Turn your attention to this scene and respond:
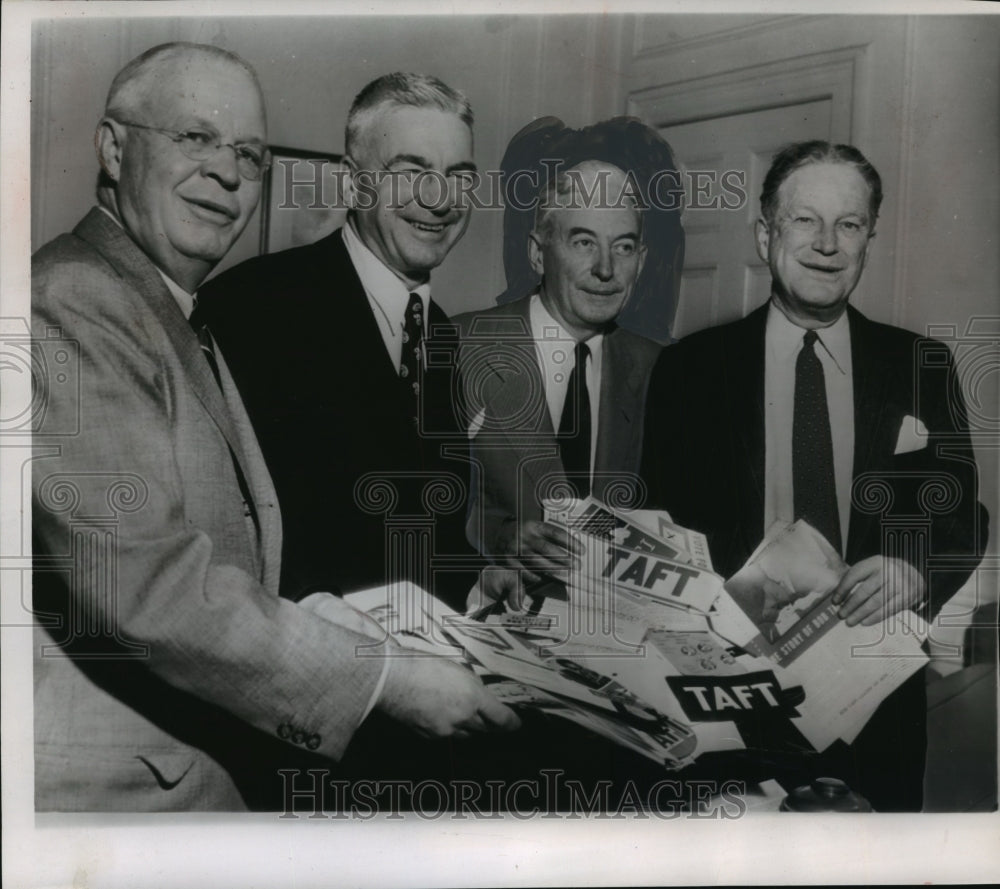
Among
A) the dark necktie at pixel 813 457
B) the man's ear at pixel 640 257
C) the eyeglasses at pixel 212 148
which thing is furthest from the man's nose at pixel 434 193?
the dark necktie at pixel 813 457

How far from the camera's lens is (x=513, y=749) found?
296 cm

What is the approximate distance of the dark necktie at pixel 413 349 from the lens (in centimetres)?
293

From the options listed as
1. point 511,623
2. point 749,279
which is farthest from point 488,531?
point 749,279

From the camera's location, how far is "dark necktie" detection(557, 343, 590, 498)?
2.97 metres

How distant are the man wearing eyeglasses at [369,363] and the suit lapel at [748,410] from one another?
78 centimetres

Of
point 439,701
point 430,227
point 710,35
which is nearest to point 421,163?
point 430,227

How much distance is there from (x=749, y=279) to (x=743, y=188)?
0.83 feet

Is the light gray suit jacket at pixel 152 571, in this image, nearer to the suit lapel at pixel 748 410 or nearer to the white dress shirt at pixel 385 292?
the white dress shirt at pixel 385 292

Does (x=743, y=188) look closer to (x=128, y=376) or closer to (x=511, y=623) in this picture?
(x=511, y=623)

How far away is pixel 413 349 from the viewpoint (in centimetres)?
294

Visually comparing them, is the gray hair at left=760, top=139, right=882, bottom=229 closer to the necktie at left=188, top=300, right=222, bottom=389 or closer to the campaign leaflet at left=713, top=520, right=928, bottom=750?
the campaign leaflet at left=713, top=520, right=928, bottom=750

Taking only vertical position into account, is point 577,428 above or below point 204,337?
below

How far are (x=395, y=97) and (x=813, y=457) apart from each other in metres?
1.55

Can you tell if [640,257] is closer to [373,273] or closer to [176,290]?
[373,273]
